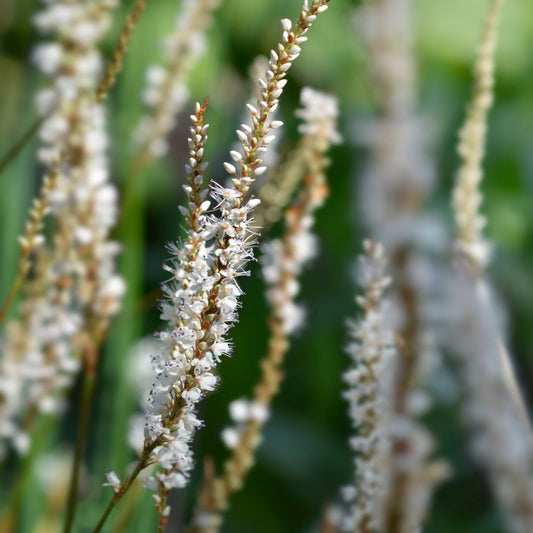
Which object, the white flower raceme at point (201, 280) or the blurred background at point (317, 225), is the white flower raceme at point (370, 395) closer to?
the white flower raceme at point (201, 280)

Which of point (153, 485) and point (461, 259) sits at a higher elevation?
point (461, 259)

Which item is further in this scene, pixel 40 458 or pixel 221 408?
pixel 221 408

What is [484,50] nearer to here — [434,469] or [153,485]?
[434,469]

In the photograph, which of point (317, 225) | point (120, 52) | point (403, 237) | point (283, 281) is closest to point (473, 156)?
point (403, 237)

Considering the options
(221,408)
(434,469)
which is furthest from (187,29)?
(221,408)

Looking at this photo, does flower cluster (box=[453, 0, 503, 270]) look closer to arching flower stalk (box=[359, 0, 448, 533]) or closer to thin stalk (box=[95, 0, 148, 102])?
arching flower stalk (box=[359, 0, 448, 533])

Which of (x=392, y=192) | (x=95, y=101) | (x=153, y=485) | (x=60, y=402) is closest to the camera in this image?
(x=153, y=485)

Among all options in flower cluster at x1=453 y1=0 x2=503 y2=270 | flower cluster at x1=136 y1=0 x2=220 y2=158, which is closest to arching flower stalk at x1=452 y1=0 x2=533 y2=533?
flower cluster at x1=453 y1=0 x2=503 y2=270
